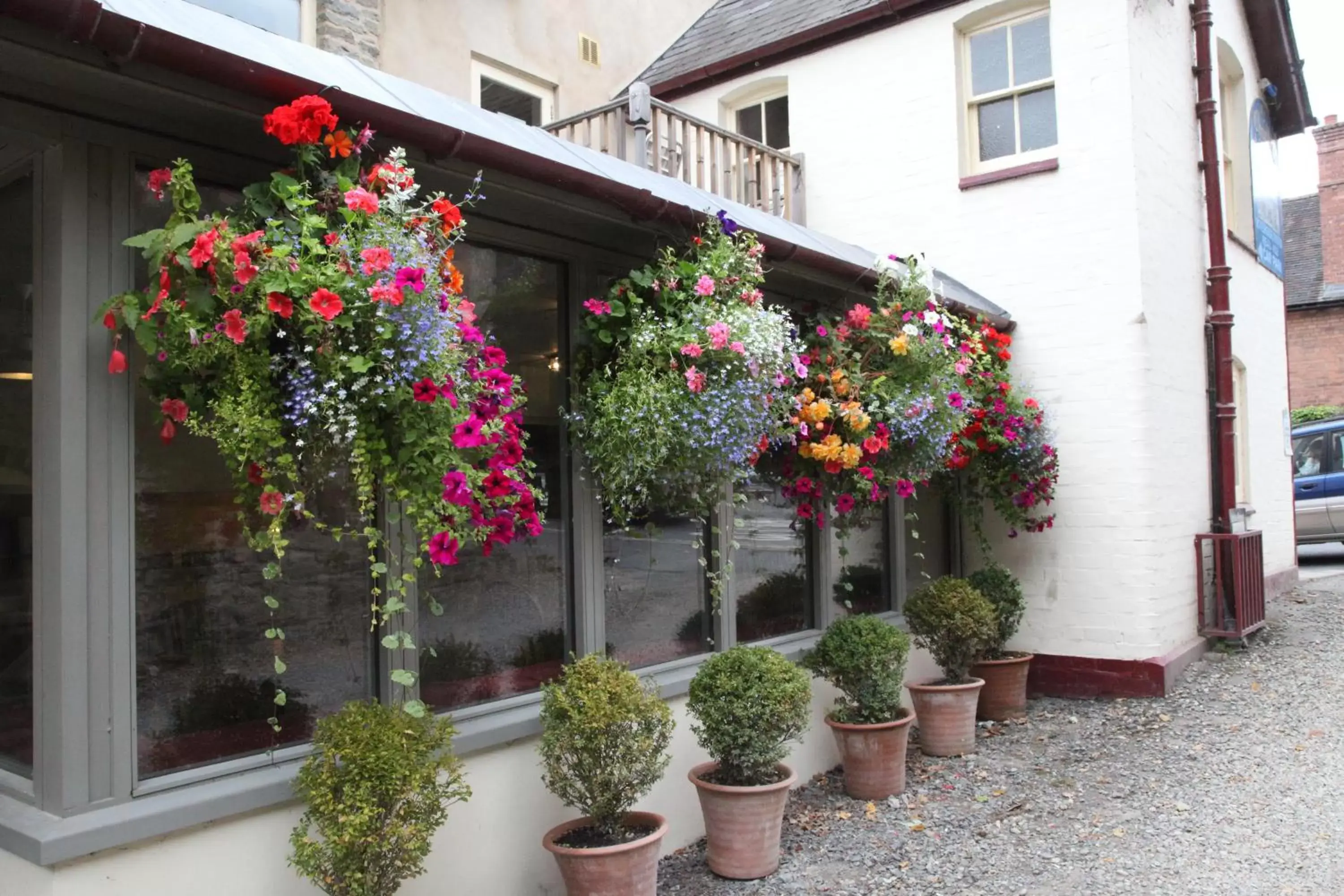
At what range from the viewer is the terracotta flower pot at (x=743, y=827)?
4242 mm

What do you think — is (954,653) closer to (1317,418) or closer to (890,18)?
(890,18)

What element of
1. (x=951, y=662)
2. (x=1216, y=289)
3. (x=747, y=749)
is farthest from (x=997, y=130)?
(x=747, y=749)

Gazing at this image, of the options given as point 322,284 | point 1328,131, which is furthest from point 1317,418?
point 322,284

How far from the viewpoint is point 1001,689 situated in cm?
666

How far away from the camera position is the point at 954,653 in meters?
5.97

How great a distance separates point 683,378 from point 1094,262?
4348 millimetres

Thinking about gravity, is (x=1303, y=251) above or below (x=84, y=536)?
above

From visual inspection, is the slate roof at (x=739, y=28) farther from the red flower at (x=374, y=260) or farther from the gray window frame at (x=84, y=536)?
the gray window frame at (x=84, y=536)

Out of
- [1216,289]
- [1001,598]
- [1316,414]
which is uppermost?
[1216,289]

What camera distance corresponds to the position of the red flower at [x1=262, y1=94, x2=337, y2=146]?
277cm

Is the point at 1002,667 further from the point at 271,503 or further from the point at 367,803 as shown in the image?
the point at 271,503

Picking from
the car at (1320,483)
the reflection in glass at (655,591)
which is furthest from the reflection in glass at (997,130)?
the car at (1320,483)

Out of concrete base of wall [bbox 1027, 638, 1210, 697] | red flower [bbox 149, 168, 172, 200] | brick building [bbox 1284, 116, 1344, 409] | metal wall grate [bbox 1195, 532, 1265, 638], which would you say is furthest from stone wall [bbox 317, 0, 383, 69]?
brick building [bbox 1284, 116, 1344, 409]

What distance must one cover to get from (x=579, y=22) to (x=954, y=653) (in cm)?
807
